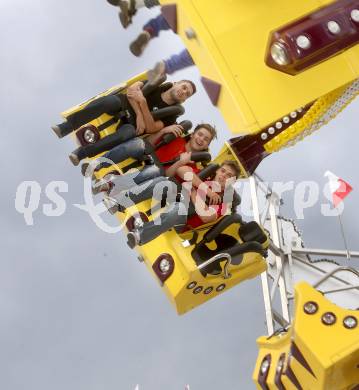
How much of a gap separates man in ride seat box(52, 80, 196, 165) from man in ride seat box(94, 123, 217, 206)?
11 centimetres

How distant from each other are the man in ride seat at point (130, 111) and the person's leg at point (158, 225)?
3.12 ft

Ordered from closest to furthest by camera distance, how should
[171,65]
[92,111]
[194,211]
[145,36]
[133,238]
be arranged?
[171,65], [145,36], [133,238], [92,111], [194,211]

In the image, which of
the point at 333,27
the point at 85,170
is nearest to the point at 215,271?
the point at 85,170

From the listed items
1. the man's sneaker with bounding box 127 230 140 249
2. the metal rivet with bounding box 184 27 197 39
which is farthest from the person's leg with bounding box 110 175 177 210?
the metal rivet with bounding box 184 27 197 39

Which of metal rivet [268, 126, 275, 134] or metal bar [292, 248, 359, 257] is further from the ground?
metal rivet [268, 126, 275, 134]

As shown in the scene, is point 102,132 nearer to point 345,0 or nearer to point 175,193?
point 175,193

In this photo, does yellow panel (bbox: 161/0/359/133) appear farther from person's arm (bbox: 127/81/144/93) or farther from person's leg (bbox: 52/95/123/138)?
person's arm (bbox: 127/81/144/93)

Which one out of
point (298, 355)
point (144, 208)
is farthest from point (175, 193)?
point (298, 355)

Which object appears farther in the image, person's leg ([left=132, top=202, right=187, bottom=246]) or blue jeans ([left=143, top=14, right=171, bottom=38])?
person's leg ([left=132, top=202, right=187, bottom=246])

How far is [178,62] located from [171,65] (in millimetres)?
104

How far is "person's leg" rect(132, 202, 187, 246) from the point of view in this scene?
6.65 meters

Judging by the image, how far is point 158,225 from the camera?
6.70m

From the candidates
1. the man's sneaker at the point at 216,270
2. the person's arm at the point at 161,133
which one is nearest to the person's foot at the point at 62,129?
the person's arm at the point at 161,133

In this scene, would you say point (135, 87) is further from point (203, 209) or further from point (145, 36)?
point (145, 36)
